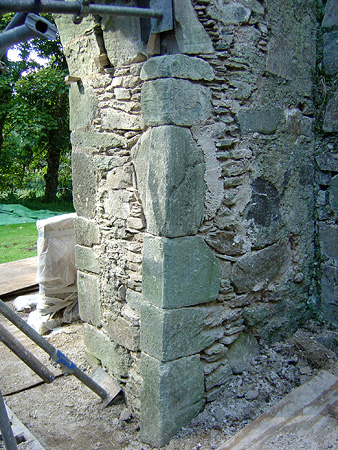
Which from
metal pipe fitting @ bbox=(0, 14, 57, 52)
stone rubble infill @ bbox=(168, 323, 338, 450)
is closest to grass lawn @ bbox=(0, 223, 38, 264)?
stone rubble infill @ bbox=(168, 323, 338, 450)

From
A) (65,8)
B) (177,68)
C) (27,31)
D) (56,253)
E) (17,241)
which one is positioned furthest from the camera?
(17,241)

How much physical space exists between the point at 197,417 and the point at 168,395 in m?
0.30

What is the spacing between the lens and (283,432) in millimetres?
2301

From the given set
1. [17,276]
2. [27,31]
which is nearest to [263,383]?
[27,31]

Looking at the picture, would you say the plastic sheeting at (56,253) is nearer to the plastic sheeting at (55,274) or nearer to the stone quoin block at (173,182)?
the plastic sheeting at (55,274)

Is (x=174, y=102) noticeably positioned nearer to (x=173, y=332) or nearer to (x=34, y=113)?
(x=173, y=332)

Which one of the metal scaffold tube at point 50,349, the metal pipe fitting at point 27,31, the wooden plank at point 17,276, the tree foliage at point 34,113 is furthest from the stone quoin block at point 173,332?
the tree foliage at point 34,113

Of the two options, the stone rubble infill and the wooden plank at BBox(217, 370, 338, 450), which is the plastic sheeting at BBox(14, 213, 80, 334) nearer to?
the stone rubble infill

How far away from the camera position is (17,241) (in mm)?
7520

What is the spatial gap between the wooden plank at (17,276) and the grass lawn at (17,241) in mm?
748

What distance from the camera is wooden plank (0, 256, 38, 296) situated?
16.8 feet

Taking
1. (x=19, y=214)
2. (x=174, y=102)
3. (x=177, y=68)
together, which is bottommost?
(x=19, y=214)

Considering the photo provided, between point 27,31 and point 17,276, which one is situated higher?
point 27,31

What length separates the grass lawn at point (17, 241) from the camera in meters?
6.83
